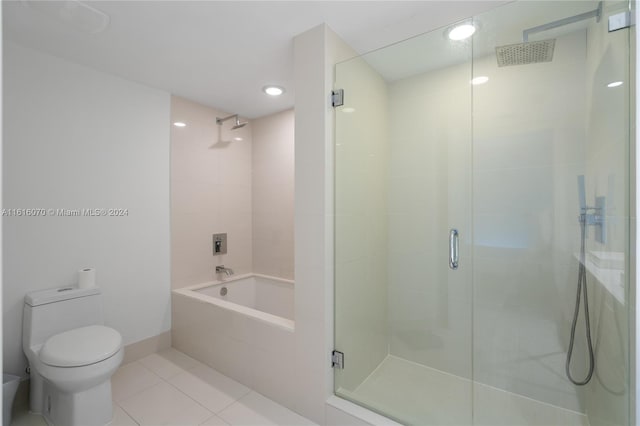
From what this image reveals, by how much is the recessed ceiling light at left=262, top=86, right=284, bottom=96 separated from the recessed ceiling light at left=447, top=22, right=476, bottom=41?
1.35m

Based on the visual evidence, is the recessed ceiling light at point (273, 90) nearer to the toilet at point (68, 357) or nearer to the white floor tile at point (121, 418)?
the toilet at point (68, 357)

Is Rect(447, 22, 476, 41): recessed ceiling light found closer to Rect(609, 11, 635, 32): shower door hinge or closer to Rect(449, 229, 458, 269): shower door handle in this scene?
Rect(609, 11, 635, 32): shower door hinge

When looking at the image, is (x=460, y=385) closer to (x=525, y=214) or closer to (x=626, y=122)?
(x=525, y=214)

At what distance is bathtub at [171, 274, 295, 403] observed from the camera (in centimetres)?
204

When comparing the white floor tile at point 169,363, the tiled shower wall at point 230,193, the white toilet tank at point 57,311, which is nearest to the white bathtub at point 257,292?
the tiled shower wall at point 230,193

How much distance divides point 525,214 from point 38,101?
3011 millimetres

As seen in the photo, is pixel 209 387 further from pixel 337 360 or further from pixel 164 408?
pixel 337 360

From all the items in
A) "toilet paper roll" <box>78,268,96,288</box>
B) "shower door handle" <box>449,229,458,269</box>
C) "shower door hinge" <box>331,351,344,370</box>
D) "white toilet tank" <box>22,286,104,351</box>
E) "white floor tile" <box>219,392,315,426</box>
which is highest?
"shower door handle" <box>449,229,458,269</box>

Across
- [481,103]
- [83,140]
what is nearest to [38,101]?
[83,140]

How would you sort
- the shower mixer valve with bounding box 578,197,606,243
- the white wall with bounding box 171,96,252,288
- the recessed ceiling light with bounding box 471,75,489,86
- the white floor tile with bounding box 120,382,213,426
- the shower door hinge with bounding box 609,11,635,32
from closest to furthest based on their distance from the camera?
the shower door hinge with bounding box 609,11,635,32, the shower mixer valve with bounding box 578,197,606,243, the recessed ceiling light with bounding box 471,75,489,86, the white floor tile with bounding box 120,382,213,426, the white wall with bounding box 171,96,252,288

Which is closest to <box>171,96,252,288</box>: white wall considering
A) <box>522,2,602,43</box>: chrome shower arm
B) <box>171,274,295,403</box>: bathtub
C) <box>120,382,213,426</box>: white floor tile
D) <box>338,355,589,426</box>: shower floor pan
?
<box>171,274,295,403</box>: bathtub

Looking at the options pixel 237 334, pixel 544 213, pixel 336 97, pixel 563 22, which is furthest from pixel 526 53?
pixel 237 334

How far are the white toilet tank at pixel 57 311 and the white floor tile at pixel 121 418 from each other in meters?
0.61

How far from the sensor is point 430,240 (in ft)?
6.95
